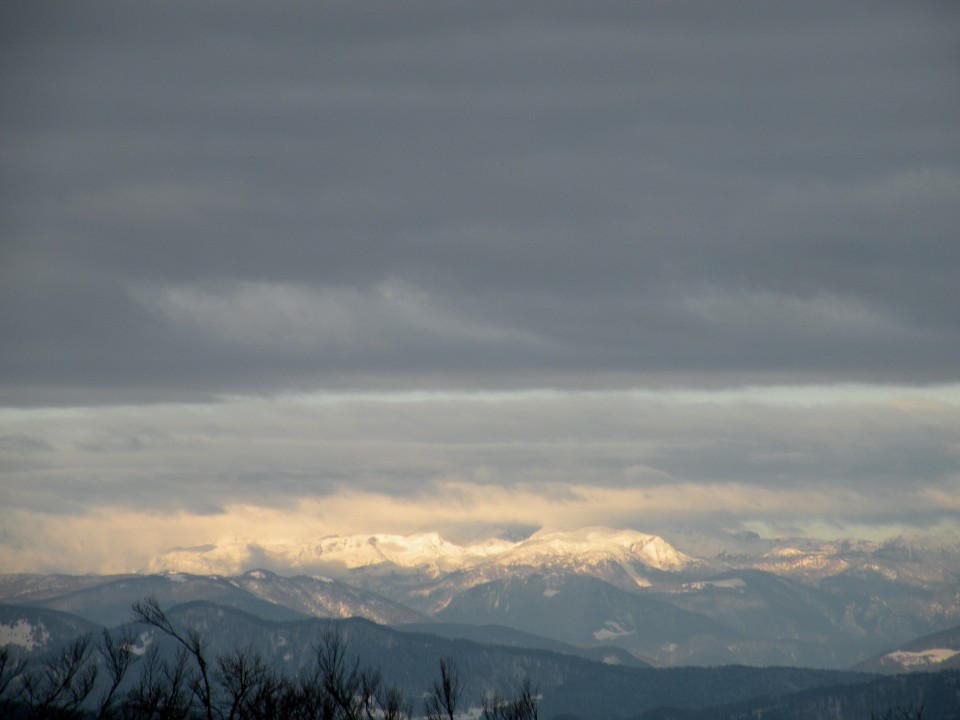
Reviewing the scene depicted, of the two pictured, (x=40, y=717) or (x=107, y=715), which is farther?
(x=107, y=715)

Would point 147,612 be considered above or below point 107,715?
above

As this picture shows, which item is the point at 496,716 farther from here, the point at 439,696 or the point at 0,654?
the point at 0,654

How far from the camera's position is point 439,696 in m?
146

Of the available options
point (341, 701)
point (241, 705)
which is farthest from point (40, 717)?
point (341, 701)

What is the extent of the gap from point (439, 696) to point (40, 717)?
134 feet

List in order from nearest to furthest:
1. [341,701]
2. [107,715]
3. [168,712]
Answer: [341,701] < [168,712] < [107,715]

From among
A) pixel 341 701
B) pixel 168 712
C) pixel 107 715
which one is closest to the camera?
pixel 341 701

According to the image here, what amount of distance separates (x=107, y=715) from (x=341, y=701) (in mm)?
35010

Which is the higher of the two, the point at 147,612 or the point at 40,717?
the point at 147,612

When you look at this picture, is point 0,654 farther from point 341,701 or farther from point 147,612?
point 341,701

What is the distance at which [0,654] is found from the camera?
160000 mm

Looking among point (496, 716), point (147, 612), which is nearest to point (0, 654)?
point (147, 612)

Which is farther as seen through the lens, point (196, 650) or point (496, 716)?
point (496, 716)

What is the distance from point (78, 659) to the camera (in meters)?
156
